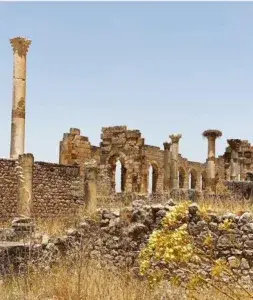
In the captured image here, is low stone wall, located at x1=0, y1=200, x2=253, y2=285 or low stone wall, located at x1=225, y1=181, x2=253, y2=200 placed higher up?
low stone wall, located at x1=225, y1=181, x2=253, y2=200

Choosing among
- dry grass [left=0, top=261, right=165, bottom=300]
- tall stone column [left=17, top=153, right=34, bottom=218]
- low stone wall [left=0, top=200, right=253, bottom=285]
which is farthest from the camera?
tall stone column [left=17, top=153, right=34, bottom=218]

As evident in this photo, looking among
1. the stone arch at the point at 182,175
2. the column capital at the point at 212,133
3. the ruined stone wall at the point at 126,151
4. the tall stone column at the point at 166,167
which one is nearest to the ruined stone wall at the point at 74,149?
the ruined stone wall at the point at 126,151

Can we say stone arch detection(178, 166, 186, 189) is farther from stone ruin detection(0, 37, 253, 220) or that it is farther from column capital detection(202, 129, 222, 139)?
column capital detection(202, 129, 222, 139)

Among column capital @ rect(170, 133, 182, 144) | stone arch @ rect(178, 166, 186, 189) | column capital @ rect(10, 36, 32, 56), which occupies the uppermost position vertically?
column capital @ rect(10, 36, 32, 56)

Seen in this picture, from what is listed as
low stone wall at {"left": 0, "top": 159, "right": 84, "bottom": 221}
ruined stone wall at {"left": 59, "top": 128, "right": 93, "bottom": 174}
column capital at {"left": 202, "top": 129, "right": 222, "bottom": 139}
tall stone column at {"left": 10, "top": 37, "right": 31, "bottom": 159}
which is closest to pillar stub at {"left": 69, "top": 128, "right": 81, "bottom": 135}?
ruined stone wall at {"left": 59, "top": 128, "right": 93, "bottom": 174}

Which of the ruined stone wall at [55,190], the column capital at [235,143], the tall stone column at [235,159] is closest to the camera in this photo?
the ruined stone wall at [55,190]

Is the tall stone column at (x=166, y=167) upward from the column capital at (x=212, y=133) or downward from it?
downward

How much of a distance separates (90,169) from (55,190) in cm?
220

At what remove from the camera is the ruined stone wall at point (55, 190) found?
776 inches

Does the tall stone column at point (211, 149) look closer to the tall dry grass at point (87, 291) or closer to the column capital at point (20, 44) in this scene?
the column capital at point (20, 44)

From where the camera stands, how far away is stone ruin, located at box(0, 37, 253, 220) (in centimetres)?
1838

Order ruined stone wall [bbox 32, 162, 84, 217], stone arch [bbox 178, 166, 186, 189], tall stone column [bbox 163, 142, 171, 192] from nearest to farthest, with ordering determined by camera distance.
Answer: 1. ruined stone wall [bbox 32, 162, 84, 217]
2. tall stone column [bbox 163, 142, 171, 192]
3. stone arch [bbox 178, 166, 186, 189]

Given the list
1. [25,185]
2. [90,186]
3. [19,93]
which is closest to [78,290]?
[25,185]

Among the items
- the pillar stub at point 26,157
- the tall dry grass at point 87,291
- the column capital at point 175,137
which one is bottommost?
the tall dry grass at point 87,291
